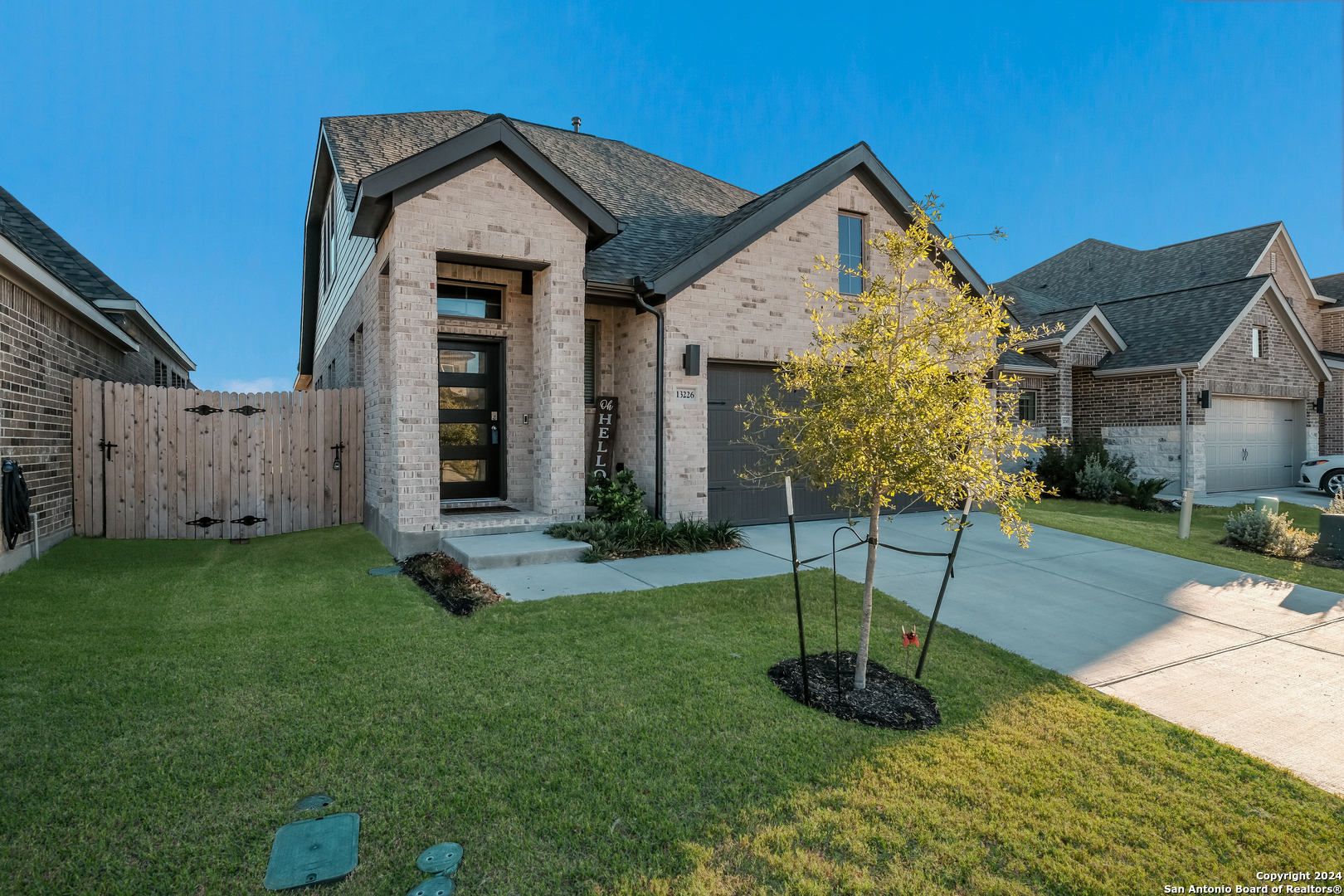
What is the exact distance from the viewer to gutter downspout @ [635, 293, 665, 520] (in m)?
9.05

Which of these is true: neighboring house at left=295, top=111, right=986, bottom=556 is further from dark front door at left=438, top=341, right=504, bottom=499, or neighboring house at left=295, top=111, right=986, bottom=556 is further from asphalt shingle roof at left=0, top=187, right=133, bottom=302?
asphalt shingle roof at left=0, top=187, right=133, bottom=302

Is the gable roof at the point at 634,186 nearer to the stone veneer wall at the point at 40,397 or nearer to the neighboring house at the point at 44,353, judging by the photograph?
the neighboring house at the point at 44,353

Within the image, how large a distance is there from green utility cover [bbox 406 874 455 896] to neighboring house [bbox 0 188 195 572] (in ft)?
21.5

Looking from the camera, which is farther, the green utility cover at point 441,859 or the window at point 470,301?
the window at point 470,301

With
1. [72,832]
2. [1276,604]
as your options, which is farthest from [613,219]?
[1276,604]

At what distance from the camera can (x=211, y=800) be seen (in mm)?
2844

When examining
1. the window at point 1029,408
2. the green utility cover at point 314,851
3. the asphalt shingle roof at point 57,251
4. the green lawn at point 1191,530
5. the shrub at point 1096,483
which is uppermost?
the asphalt shingle roof at point 57,251

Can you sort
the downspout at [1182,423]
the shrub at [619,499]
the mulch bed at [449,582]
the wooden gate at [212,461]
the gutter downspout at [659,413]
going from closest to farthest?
the mulch bed at [449,582]
the wooden gate at [212,461]
the shrub at [619,499]
the gutter downspout at [659,413]
the downspout at [1182,423]

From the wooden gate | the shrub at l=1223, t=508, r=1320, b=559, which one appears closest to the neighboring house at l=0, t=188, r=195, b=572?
the wooden gate

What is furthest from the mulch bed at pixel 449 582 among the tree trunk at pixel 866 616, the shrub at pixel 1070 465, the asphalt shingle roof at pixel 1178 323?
the asphalt shingle roof at pixel 1178 323

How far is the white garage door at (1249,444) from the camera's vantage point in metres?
16.0

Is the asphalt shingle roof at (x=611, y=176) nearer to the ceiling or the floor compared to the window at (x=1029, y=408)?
nearer to the ceiling

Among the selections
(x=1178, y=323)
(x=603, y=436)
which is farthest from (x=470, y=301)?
(x=1178, y=323)

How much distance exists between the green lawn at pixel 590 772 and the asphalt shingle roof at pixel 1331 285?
92.7 feet
